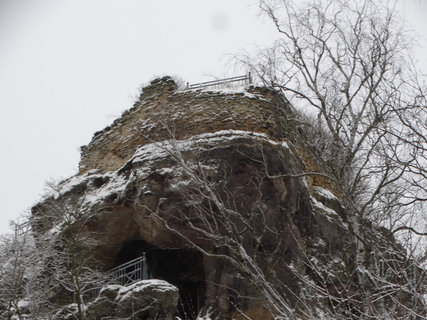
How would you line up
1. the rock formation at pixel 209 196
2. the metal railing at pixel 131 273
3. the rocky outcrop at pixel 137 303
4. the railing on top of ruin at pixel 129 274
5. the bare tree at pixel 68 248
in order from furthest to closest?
the metal railing at pixel 131 273, the railing on top of ruin at pixel 129 274, the rock formation at pixel 209 196, the bare tree at pixel 68 248, the rocky outcrop at pixel 137 303

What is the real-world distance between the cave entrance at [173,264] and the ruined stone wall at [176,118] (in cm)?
204

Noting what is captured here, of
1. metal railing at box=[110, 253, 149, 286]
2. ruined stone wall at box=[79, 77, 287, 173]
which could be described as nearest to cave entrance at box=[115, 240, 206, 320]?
metal railing at box=[110, 253, 149, 286]

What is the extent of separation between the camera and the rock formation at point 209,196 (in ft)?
32.2

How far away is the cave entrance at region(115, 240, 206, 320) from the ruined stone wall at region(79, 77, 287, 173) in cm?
204

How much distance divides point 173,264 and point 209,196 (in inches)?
134

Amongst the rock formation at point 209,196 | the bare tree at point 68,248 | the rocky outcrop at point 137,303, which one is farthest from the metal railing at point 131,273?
the rocky outcrop at point 137,303

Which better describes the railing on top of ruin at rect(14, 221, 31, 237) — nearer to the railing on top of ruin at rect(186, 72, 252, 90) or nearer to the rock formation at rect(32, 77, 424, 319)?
the rock formation at rect(32, 77, 424, 319)

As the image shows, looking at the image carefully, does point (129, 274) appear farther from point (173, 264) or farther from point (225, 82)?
point (225, 82)

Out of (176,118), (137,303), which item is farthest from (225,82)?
(137,303)

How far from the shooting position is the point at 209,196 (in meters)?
9.51

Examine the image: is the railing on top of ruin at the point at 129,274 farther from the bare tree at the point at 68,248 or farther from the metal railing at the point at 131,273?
the bare tree at the point at 68,248

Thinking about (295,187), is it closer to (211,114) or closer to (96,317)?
(211,114)

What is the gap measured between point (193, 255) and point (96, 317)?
369 centimetres

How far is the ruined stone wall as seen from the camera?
11664mm
